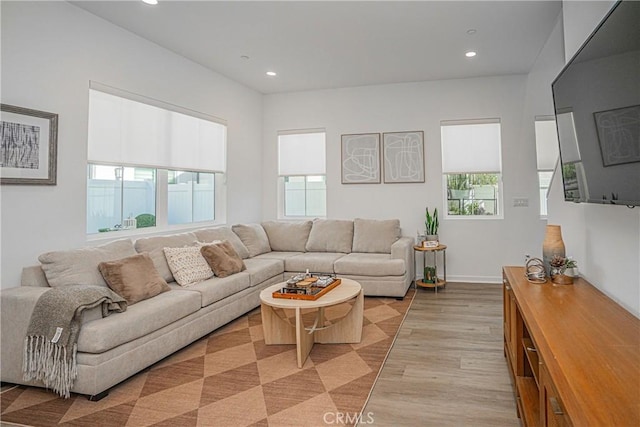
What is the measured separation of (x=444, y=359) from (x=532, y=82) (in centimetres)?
408

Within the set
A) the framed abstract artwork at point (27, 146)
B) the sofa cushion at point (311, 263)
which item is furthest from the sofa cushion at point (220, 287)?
the framed abstract artwork at point (27, 146)

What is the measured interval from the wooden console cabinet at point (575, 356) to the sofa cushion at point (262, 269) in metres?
2.57

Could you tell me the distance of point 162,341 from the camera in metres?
2.81

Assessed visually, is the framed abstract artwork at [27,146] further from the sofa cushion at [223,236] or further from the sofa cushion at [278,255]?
the sofa cushion at [278,255]

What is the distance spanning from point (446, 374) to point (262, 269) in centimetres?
232

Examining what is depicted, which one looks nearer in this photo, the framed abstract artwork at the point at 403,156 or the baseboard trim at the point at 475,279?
the baseboard trim at the point at 475,279

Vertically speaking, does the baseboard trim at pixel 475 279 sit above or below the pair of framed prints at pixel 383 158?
below

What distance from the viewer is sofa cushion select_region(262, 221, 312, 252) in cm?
553

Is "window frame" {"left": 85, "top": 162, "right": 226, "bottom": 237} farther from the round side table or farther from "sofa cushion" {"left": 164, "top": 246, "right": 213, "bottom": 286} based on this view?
the round side table

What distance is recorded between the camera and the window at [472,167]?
17.6 ft

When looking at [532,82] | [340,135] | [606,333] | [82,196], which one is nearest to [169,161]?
[82,196]

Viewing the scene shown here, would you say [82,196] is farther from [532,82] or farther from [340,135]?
[532,82]

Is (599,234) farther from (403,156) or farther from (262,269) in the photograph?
(403,156)

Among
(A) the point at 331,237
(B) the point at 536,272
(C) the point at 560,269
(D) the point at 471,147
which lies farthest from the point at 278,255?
(C) the point at 560,269
